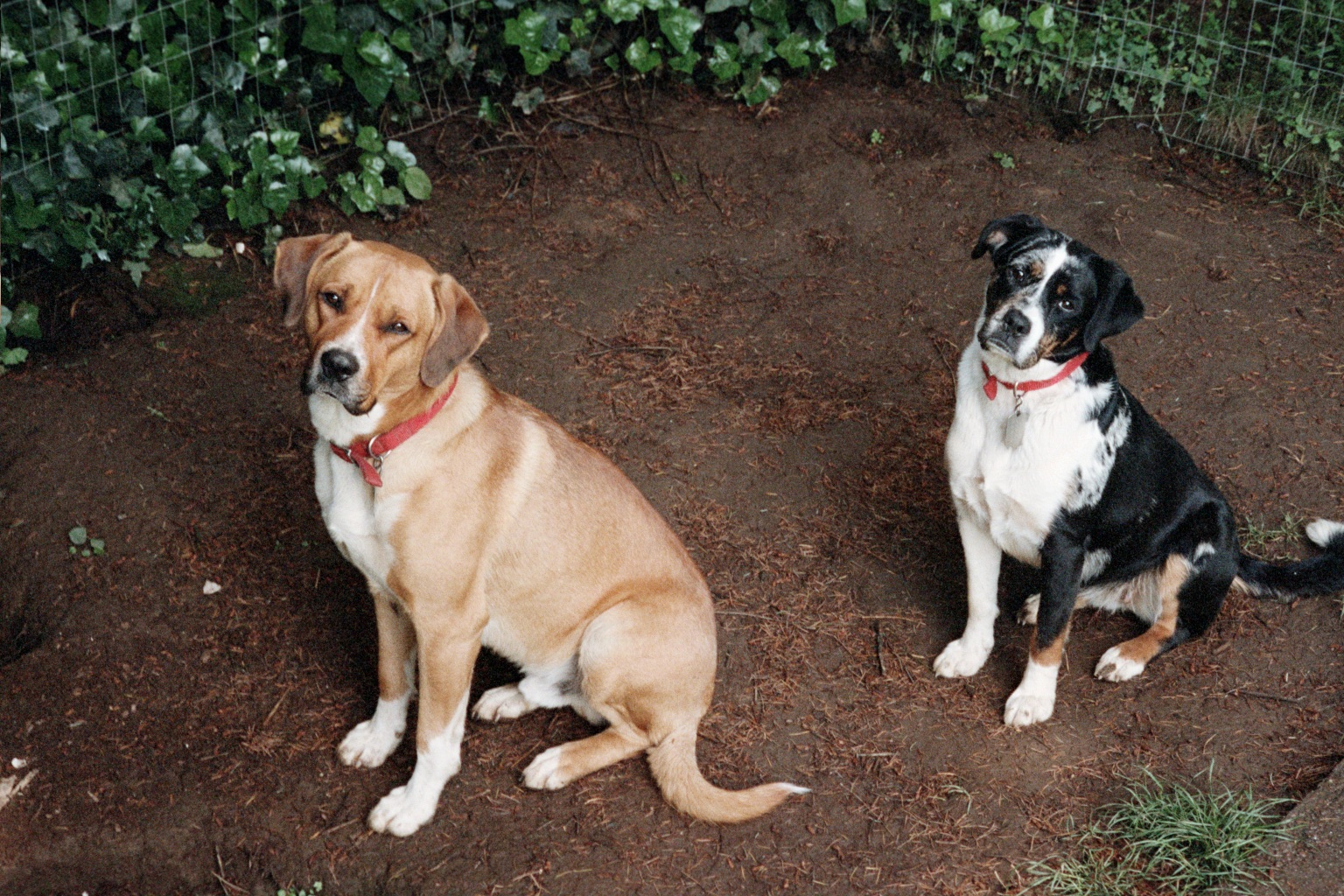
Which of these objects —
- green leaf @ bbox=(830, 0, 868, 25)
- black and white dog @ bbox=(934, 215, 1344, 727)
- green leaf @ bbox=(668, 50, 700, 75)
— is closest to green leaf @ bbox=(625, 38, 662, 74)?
green leaf @ bbox=(668, 50, 700, 75)

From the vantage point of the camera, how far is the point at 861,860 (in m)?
4.14

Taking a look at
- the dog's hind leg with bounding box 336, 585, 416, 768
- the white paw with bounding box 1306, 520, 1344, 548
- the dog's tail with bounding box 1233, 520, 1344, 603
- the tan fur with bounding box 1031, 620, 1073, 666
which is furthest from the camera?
the white paw with bounding box 1306, 520, 1344, 548

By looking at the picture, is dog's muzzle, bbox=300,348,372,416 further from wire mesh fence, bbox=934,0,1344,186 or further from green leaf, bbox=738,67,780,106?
wire mesh fence, bbox=934,0,1344,186

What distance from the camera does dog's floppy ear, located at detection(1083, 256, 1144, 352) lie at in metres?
4.08

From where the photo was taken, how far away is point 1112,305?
13.4 ft

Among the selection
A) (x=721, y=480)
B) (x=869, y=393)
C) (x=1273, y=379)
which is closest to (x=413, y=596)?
(x=721, y=480)

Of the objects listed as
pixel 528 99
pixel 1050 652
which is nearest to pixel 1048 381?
pixel 1050 652

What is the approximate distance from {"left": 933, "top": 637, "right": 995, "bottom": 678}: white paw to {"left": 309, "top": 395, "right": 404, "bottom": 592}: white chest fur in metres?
2.22

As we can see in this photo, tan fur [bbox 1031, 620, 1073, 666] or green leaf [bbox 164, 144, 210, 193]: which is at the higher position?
green leaf [bbox 164, 144, 210, 193]

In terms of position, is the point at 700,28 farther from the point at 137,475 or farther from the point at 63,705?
the point at 63,705

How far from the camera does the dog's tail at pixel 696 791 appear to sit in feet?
13.5

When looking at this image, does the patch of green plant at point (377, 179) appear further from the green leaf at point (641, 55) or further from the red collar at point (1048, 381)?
the red collar at point (1048, 381)

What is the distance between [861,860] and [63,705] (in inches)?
117

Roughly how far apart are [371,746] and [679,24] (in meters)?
4.85
